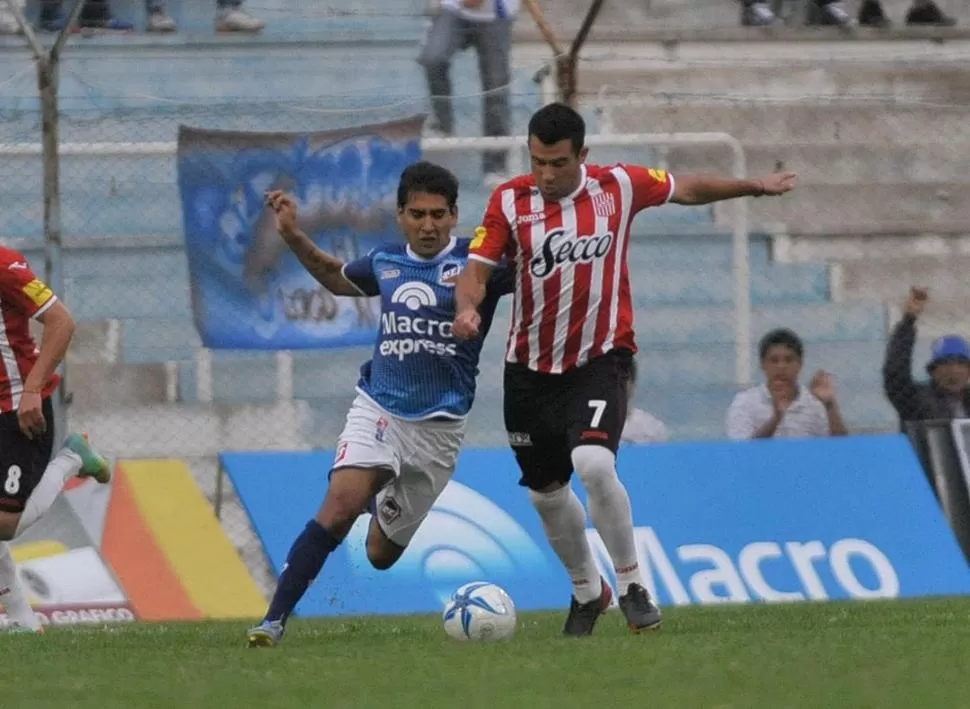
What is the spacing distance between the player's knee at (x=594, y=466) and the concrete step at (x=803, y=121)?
7135mm

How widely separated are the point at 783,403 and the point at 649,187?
192 inches

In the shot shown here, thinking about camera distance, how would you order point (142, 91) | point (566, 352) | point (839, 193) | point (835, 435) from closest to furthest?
point (566, 352), point (835, 435), point (142, 91), point (839, 193)

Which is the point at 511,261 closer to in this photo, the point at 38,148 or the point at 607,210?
the point at 607,210

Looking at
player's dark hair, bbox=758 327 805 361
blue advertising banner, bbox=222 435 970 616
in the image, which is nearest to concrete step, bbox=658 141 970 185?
player's dark hair, bbox=758 327 805 361

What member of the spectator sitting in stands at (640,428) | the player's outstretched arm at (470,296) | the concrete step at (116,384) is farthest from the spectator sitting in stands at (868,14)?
the player's outstretched arm at (470,296)

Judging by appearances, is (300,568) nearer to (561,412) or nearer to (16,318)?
(561,412)

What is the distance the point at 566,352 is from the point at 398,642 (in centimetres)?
138

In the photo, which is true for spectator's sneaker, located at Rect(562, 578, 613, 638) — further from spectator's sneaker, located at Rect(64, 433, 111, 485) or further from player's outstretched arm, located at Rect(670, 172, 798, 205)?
spectator's sneaker, located at Rect(64, 433, 111, 485)

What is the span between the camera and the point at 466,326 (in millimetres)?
7773

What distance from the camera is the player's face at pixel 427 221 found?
862 cm

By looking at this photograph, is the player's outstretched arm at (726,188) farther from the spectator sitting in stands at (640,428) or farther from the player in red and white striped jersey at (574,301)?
the spectator sitting in stands at (640,428)

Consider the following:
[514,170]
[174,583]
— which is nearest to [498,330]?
[514,170]

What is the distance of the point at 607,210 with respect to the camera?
27.6 ft

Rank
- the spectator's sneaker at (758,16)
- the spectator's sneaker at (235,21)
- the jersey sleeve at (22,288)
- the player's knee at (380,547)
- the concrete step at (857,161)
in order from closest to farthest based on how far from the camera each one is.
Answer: the player's knee at (380,547) < the jersey sleeve at (22,288) < the spectator's sneaker at (235,21) < the concrete step at (857,161) < the spectator's sneaker at (758,16)
